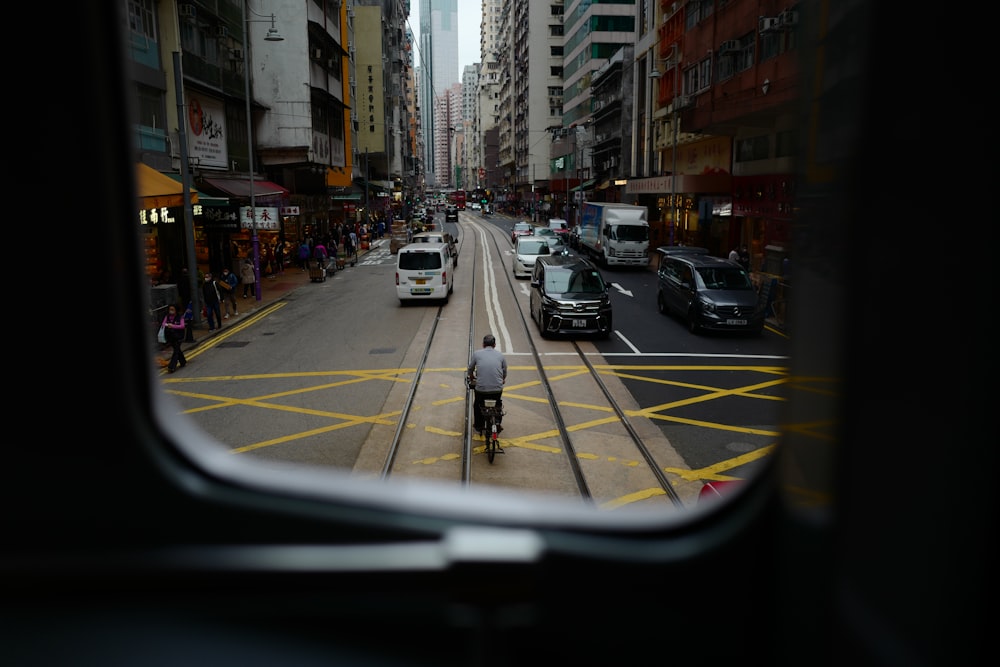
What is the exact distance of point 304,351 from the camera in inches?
693

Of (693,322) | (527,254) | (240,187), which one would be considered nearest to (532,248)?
(527,254)

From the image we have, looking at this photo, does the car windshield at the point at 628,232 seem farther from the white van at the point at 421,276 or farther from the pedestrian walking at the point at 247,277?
the pedestrian walking at the point at 247,277

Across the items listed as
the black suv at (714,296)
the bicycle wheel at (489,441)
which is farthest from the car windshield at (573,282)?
the bicycle wheel at (489,441)

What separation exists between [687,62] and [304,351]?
26.8 m

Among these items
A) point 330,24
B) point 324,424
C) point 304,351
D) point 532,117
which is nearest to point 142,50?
point 304,351

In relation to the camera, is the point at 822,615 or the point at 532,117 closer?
the point at 822,615

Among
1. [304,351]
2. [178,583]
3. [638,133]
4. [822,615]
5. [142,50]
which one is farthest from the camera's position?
[638,133]

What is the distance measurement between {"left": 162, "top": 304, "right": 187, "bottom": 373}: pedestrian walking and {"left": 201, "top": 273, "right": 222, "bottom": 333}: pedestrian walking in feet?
13.6

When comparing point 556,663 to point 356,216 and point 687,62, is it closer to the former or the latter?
point 687,62

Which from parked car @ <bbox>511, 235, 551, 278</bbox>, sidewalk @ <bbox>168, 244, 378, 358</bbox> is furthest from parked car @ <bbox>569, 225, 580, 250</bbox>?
sidewalk @ <bbox>168, 244, 378, 358</bbox>

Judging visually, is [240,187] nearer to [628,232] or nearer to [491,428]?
[628,232]

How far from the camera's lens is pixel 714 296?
19031 millimetres

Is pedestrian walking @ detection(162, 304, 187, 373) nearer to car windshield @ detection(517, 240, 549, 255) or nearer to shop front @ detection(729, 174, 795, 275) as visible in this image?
shop front @ detection(729, 174, 795, 275)

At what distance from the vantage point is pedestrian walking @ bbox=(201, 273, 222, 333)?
20047 mm
